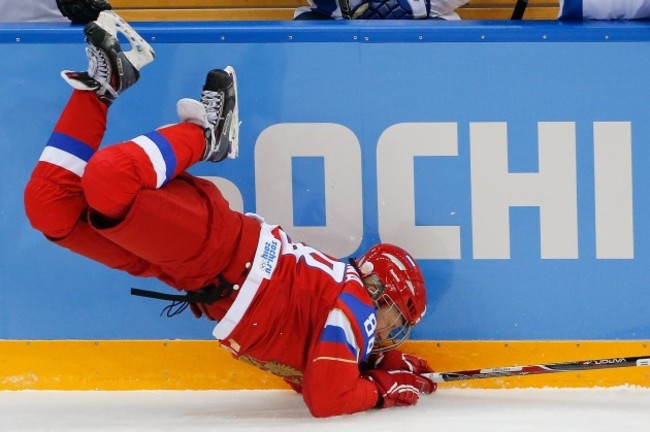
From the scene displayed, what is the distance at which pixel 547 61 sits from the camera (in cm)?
322

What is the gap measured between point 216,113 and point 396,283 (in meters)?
0.68

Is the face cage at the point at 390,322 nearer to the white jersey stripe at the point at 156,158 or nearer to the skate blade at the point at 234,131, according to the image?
the skate blade at the point at 234,131

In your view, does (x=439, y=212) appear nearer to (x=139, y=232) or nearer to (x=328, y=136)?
(x=328, y=136)

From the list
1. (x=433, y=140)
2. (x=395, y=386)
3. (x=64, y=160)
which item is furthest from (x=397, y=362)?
(x=64, y=160)

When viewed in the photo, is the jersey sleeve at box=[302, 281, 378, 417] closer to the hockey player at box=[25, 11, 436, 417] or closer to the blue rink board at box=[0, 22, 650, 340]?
the hockey player at box=[25, 11, 436, 417]

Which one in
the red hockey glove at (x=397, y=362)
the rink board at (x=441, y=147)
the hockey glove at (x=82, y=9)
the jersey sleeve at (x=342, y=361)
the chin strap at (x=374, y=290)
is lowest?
the red hockey glove at (x=397, y=362)

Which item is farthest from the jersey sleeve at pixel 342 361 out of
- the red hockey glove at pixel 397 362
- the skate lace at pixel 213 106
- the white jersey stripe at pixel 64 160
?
the white jersey stripe at pixel 64 160

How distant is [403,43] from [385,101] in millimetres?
173

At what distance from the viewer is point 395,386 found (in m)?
3.11

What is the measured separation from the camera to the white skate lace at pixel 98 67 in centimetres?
279

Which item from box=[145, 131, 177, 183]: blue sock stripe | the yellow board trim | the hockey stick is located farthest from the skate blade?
the hockey stick

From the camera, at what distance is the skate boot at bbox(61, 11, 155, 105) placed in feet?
9.11

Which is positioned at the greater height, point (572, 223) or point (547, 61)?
point (547, 61)

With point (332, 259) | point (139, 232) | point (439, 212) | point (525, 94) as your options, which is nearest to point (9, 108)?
point (139, 232)
